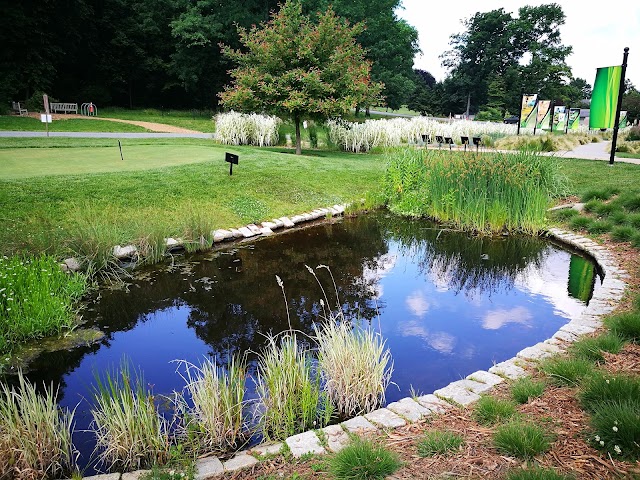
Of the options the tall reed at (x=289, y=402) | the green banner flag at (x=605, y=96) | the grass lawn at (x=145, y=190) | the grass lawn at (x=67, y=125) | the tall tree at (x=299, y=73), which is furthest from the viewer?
the grass lawn at (x=67, y=125)

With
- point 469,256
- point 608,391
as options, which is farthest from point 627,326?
point 469,256

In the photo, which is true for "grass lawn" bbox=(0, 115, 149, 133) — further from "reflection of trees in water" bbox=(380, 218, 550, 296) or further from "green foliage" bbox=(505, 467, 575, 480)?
"green foliage" bbox=(505, 467, 575, 480)

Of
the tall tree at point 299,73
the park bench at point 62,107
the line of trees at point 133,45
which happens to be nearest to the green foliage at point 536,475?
the tall tree at point 299,73

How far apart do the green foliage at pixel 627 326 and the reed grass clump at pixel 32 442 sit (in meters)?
3.72

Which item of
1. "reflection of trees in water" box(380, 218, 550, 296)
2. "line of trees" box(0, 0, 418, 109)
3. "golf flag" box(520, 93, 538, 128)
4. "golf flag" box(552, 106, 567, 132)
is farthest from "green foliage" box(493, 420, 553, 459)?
"golf flag" box(552, 106, 567, 132)

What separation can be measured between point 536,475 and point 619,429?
539mm

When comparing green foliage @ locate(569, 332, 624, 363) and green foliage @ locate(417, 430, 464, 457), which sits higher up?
green foliage @ locate(569, 332, 624, 363)

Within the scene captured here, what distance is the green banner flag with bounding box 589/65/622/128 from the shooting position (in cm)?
1155

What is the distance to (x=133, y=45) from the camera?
29.1m

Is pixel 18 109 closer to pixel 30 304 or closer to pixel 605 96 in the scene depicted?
pixel 30 304

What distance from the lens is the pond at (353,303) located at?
3770 mm

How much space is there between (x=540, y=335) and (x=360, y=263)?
2.59 meters

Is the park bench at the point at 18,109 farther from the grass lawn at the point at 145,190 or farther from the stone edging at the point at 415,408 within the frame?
the stone edging at the point at 415,408

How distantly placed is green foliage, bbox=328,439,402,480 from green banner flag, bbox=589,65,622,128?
12.3 m
